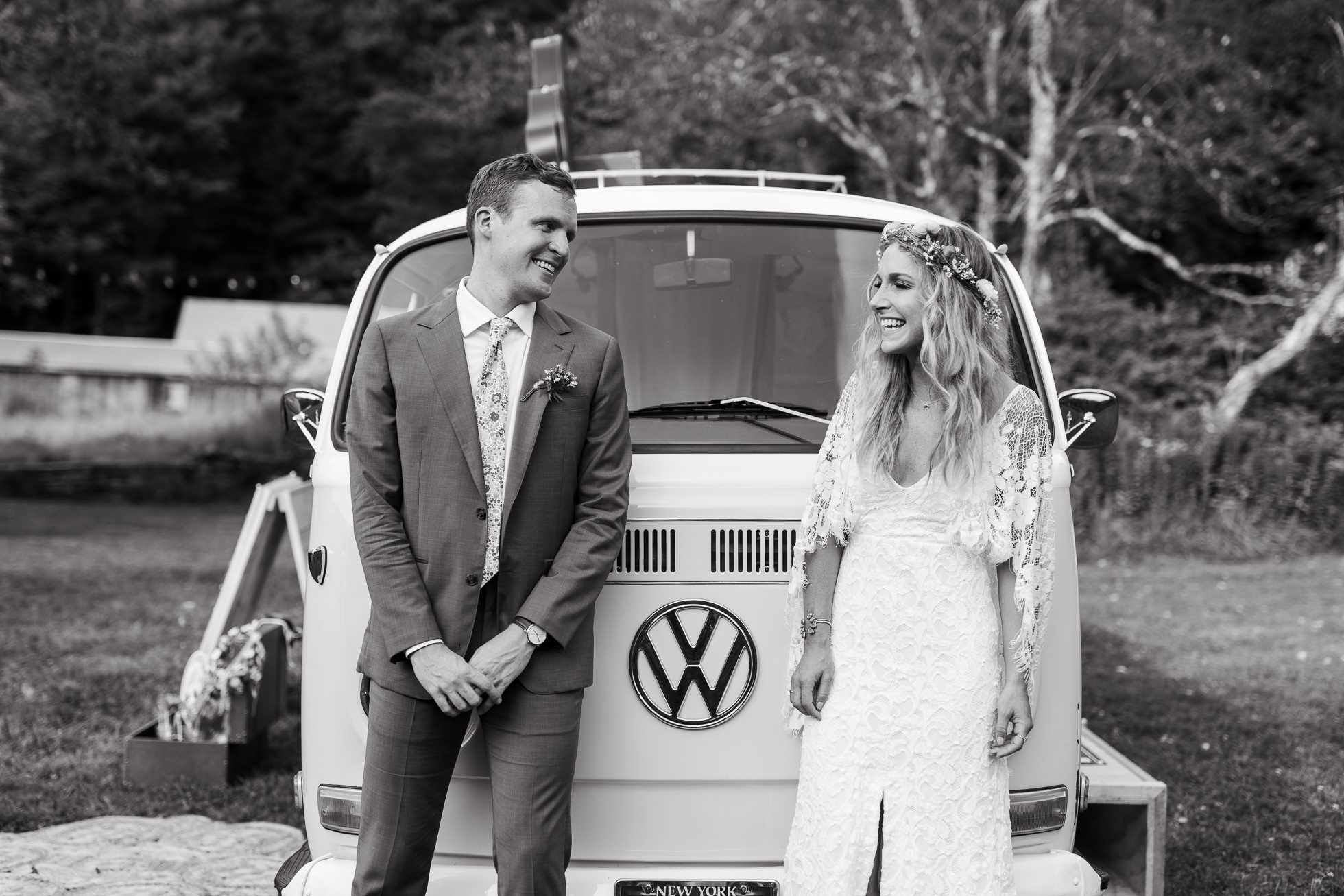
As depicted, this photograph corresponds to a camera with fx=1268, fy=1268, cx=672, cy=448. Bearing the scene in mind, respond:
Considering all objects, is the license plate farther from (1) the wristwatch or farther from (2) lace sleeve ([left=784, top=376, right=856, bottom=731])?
(1) the wristwatch

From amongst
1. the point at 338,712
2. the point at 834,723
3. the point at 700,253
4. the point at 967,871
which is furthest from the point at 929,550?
the point at 338,712

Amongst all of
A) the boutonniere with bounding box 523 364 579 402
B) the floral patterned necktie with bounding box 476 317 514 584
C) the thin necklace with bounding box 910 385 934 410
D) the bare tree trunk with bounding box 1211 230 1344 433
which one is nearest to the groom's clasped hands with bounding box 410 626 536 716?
the floral patterned necktie with bounding box 476 317 514 584

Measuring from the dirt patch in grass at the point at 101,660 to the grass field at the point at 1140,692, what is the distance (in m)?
0.02

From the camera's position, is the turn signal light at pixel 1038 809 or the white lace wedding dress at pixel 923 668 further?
the turn signal light at pixel 1038 809

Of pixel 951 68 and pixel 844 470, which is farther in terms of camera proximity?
pixel 951 68

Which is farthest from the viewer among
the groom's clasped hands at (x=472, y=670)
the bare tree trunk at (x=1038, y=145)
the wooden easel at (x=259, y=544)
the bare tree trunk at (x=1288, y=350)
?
the bare tree trunk at (x=1038, y=145)

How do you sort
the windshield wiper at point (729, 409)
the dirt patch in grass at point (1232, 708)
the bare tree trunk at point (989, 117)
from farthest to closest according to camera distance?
the bare tree trunk at point (989, 117) < the dirt patch in grass at point (1232, 708) < the windshield wiper at point (729, 409)

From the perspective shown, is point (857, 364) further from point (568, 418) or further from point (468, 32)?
point (468, 32)

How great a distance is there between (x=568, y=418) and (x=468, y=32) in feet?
100

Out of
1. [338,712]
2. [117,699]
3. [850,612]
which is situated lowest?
[117,699]

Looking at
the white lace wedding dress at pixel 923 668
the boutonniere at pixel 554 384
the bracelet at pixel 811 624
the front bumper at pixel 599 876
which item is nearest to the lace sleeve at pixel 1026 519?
the white lace wedding dress at pixel 923 668

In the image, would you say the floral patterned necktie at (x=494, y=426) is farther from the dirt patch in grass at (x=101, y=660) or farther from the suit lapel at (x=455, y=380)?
the dirt patch in grass at (x=101, y=660)

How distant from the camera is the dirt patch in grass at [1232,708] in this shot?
4.74m

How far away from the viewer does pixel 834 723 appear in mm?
2674
